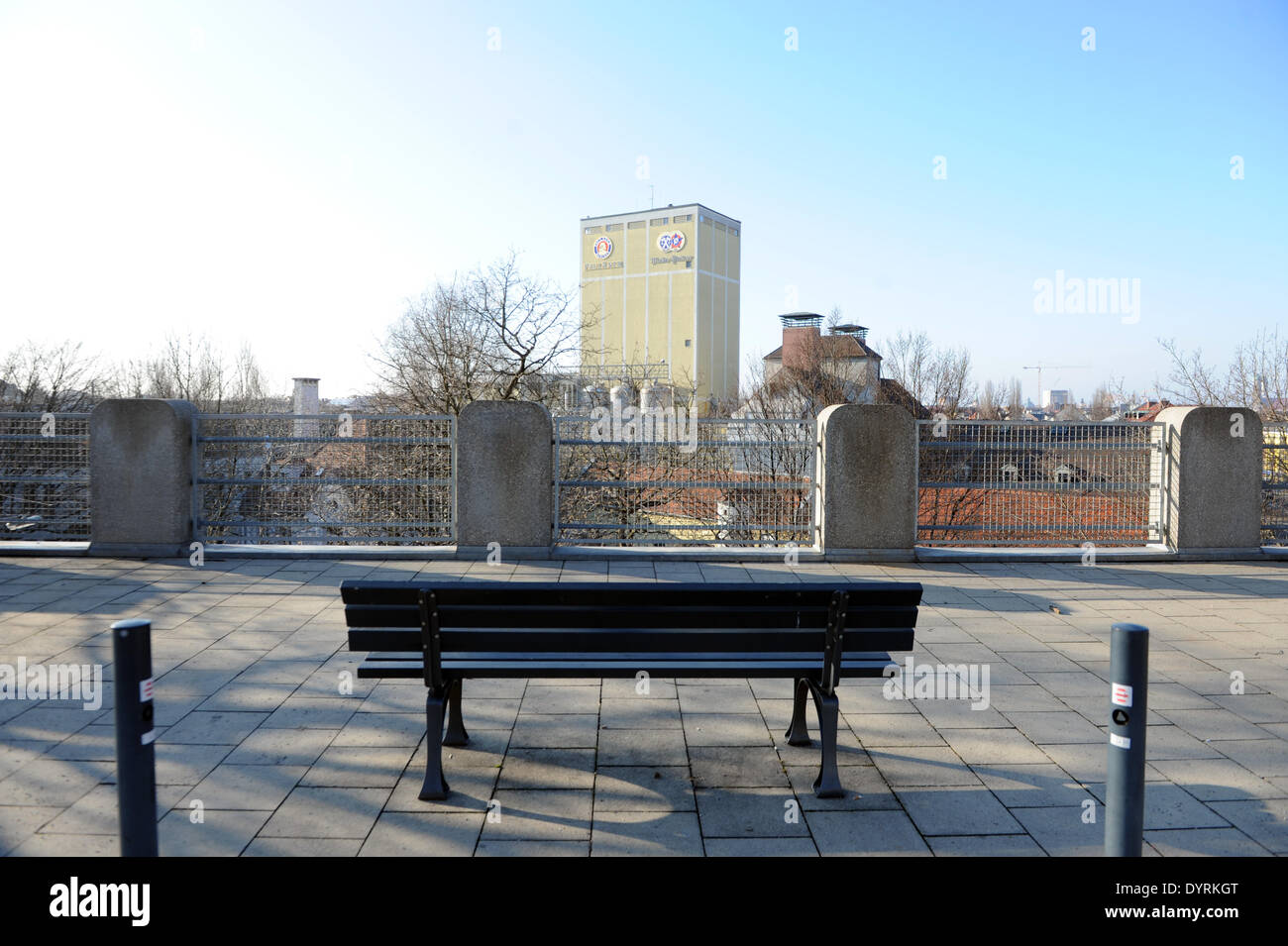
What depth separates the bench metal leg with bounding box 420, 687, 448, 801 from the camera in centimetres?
400

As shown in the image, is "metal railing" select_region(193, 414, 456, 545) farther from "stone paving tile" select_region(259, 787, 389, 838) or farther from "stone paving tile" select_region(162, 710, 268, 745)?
"stone paving tile" select_region(259, 787, 389, 838)

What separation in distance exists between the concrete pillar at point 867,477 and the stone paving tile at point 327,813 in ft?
23.1

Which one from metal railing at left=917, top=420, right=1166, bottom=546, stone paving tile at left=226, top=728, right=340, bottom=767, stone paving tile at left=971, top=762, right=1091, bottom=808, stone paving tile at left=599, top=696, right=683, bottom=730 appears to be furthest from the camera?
metal railing at left=917, top=420, right=1166, bottom=546

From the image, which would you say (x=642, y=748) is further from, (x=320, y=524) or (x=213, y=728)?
(x=320, y=524)

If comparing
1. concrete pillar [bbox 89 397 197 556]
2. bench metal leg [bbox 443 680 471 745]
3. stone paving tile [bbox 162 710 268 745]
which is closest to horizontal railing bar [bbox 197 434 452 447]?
concrete pillar [bbox 89 397 197 556]

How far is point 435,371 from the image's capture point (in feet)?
77.6

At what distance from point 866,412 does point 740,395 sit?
2693cm

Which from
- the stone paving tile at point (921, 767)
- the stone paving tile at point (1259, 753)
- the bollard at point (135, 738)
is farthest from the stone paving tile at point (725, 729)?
the bollard at point (135, 738)

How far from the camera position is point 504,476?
1016cm

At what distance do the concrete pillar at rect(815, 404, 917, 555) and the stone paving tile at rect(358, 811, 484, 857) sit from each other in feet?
23.2

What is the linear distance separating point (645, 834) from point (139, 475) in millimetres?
8679

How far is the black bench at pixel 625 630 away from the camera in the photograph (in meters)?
4.07
